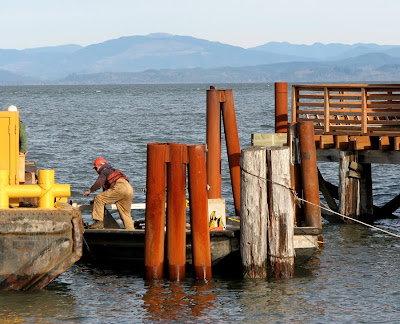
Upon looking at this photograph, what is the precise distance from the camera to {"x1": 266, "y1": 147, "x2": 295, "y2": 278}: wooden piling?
1391 cm

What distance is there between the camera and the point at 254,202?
14.0m

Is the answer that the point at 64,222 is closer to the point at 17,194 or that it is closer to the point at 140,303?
the point at 17,194

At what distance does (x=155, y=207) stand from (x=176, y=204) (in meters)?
0.34

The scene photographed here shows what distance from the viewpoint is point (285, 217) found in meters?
14.0

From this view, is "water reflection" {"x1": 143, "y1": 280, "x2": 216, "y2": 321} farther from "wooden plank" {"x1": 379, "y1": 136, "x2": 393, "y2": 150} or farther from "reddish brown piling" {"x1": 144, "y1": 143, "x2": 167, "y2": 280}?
"wooden plank" {"x1": 379, "y1": 136, "x2": 393, "y2": 150}

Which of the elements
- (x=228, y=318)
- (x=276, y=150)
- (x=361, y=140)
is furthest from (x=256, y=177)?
(x=361, y=140)

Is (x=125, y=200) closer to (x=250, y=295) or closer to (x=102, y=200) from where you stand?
(x=102, y=200)

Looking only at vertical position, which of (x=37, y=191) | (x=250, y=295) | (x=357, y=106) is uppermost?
(x=357, y=106)

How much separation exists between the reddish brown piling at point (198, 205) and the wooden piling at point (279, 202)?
1014 millimetres

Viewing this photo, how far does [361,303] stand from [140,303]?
11.4ft

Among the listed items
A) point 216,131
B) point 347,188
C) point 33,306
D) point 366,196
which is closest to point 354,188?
point 347,188

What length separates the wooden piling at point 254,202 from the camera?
45.6 feet

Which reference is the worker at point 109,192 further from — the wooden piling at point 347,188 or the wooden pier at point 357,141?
the wooden piling at point 347,188

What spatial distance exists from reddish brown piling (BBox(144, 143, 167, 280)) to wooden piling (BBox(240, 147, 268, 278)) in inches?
50.4
